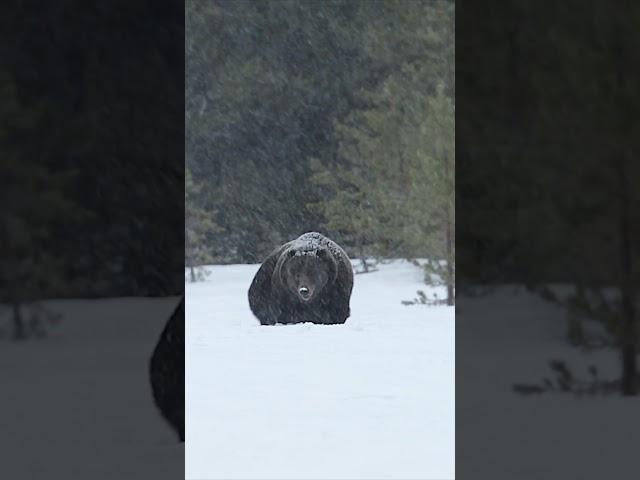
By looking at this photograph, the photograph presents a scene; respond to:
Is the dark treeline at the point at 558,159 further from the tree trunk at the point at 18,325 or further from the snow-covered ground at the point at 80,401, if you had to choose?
the tree trunk at the point at 18,325

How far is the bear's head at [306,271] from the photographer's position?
8609 millimetres

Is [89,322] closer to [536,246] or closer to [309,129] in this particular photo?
[536,246]

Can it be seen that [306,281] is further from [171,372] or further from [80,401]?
[80,401]

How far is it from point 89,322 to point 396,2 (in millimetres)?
14087

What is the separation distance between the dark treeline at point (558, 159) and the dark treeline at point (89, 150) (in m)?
0.81

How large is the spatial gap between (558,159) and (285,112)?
45.5ft

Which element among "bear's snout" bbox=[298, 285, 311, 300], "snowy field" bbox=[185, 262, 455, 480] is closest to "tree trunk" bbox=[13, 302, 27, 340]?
"snowy field" bbox=[185, 262, 455, 480]

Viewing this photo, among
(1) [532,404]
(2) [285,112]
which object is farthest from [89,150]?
(2) [285,112]

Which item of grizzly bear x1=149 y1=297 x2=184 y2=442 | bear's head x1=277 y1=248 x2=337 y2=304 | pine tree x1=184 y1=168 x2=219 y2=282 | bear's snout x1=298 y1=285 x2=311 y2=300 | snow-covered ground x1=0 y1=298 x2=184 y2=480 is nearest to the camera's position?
snow-covered ground x1=0 y1=298 x2=184 y2=480

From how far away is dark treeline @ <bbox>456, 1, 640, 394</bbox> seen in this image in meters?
2.40

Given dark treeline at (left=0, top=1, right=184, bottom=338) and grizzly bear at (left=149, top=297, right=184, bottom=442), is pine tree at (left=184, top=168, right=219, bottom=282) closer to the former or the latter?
grizzly bear at (left=149, top=297, right=184, bottom=442)

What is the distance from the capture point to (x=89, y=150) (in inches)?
97.7

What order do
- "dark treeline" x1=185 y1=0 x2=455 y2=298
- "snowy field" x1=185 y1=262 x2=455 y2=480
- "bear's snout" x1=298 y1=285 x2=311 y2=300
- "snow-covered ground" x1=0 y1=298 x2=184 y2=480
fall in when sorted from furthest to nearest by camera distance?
"dark treeline" x1=185 y1=0 x2=455 y2=298 < "bear's snout" x1=298 y1=285 x2=311 y2=300 < "snowy field" x1=185 y1=262 x2=455 y2=480 < "snow-covered ground" x1=0 y1=298 x2=184 y2=480

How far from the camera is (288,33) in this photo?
1628cm
